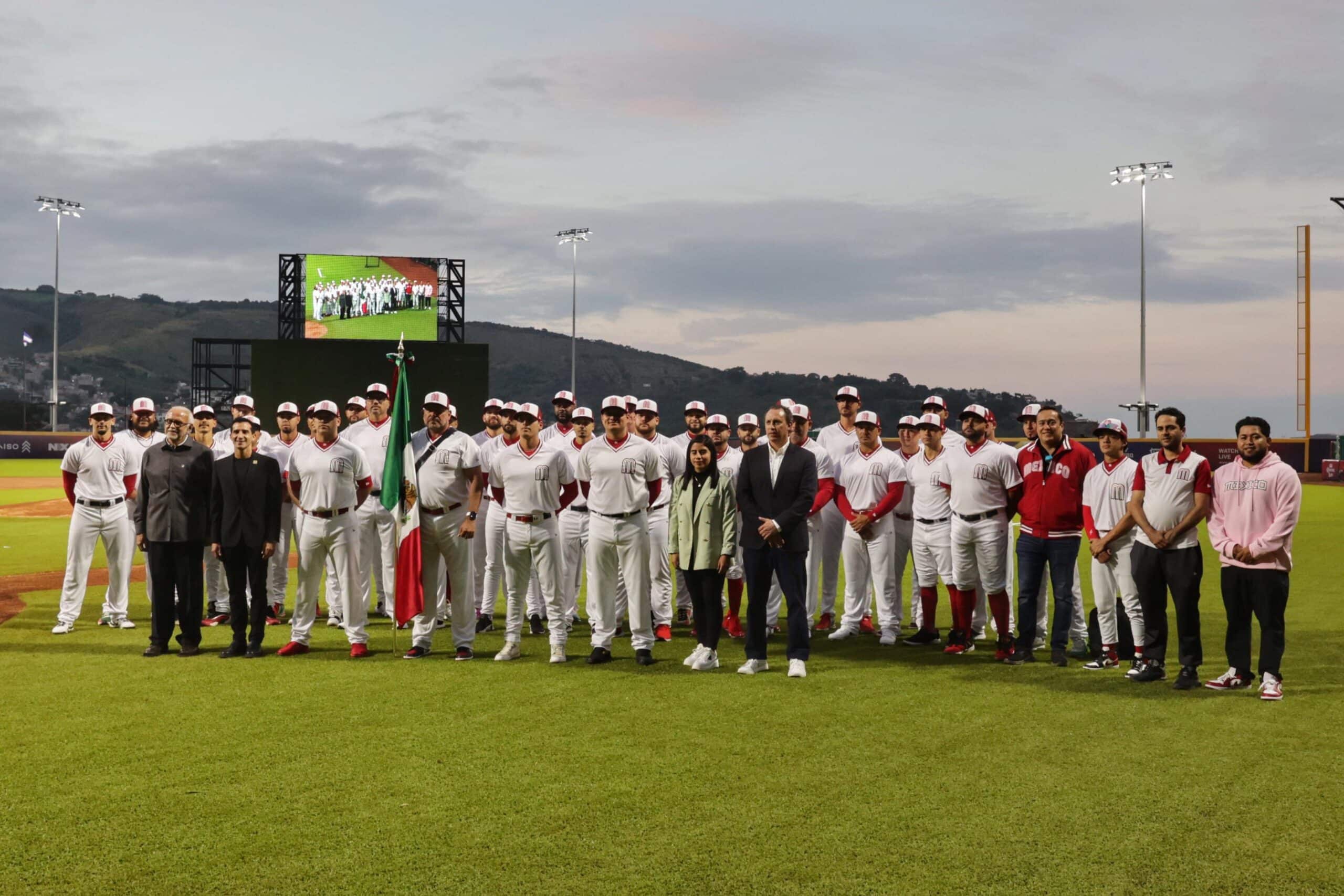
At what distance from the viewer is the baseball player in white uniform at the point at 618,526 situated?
879 centimetres

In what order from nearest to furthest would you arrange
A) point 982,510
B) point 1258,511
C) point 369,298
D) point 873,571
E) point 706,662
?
point 1258,511
point 706,662
point 982,510
point 873,571
point 369,298

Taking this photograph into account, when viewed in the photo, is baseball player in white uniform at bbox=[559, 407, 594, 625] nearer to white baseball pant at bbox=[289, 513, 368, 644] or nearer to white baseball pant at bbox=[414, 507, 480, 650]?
white baseball pant at bbox=[414, 507, 480, 650]

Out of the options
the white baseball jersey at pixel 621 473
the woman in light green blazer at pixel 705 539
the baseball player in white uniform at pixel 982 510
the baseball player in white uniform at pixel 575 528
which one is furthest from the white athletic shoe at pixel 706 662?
the baseball player in white uniform at pixel 982 510

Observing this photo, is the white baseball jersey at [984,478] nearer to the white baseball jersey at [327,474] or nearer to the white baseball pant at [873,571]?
the white baseball pant at [873,571]

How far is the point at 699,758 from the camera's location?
19.7 feet

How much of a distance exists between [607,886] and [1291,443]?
157 ft

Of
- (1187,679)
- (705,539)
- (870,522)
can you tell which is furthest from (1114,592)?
(705,539)

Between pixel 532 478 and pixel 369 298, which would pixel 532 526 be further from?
pixel 369 298

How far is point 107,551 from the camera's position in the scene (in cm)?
1062

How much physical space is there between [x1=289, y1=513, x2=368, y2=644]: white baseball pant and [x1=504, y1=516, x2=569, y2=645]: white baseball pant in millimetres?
1322

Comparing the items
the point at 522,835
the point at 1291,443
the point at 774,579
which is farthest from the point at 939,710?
the point at 1291,443

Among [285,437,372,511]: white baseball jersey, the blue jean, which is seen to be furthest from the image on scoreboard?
the blue jean

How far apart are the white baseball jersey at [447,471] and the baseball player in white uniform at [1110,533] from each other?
17.3 feet

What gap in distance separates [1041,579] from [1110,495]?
958 mm
